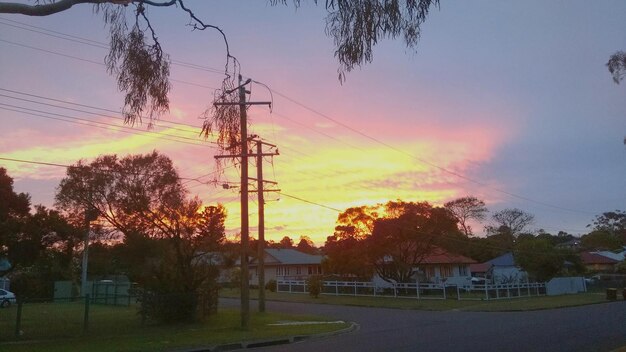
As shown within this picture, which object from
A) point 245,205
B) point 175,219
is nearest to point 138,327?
point 175,219

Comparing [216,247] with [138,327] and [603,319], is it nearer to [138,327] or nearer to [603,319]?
[138,327]

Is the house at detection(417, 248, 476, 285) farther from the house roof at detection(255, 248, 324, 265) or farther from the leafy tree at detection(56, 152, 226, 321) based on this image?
the leafy tree at detection(56, 152, 226, 321)

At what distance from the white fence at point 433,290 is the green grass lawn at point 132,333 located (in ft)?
65.6

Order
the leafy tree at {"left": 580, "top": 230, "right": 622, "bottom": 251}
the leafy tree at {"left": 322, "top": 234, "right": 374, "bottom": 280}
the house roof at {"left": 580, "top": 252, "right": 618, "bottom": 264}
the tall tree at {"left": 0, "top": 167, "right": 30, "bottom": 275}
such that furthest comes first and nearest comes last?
the leafy tree at {"left": 580, "top": 230, "right": 622, "bottom": 251} → the house roof at {"left": 580, "top": 252, "right": 618, "bottom": 264} → the leafy tree at {"left": 322, "top": 234, "right": 374, "bottom": 280} → the tall tree at {"left": 0, "top": 167, "right": 30, "bottom": 275}

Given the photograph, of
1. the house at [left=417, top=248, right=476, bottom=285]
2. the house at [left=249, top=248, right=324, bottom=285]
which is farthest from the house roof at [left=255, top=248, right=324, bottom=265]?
the house at [left=417, top=248, right=476, bottom=285]

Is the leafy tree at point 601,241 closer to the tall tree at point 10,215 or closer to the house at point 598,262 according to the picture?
the house at point 598,262

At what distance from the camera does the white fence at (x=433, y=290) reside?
46.8 m

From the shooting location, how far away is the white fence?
154ft

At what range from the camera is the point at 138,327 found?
83.5ft

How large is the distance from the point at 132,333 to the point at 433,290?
3158 centimetres

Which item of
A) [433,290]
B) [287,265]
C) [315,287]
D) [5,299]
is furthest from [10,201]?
[287,265]

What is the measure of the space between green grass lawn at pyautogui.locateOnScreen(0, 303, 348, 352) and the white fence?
20.0m

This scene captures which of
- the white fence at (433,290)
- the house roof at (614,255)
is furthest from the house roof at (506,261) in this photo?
the house roof at (614,255)

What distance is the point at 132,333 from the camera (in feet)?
75.0
